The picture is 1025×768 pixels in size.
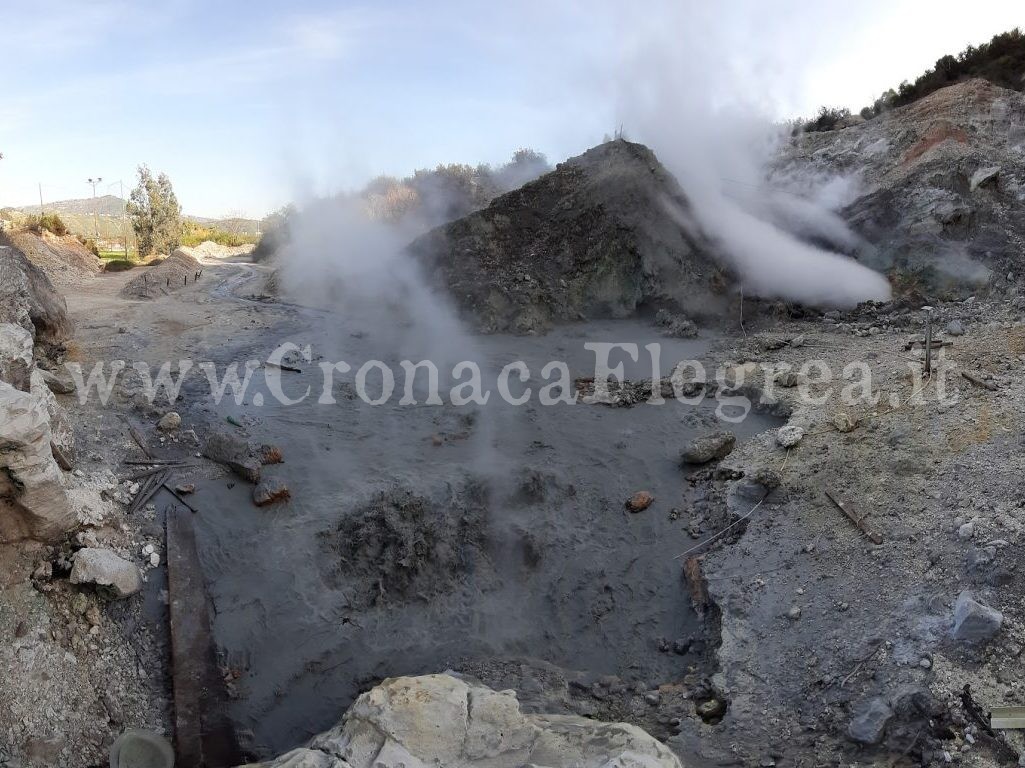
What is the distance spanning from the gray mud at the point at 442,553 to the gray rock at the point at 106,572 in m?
0.58

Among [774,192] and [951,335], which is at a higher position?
[774,192]

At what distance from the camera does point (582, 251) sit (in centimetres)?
1217

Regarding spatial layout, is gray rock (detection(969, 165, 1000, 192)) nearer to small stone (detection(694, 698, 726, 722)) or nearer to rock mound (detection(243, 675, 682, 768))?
small stone (detection(694, 698, 726, 722))

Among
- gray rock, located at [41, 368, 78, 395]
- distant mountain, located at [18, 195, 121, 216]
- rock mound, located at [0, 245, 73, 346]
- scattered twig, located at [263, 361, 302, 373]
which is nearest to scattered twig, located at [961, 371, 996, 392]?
scattered twig, located at [263, 361, 302, 373]

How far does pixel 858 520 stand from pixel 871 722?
6.29 feet

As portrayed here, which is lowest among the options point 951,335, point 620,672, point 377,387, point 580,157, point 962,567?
point 620,672

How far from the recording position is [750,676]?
4.54 meters

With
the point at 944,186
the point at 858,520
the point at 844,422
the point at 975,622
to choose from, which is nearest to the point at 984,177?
the point at 944,186

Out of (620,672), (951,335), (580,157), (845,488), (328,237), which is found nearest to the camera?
(620,672)

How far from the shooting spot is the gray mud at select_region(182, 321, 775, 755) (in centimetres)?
504

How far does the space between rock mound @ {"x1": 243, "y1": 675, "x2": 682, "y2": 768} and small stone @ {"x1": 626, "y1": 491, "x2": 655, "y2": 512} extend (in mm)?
3076

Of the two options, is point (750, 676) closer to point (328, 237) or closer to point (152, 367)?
point (152, 367)

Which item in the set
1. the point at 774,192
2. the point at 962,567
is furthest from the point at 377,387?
the point at 774,192

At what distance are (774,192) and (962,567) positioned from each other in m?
10.9
